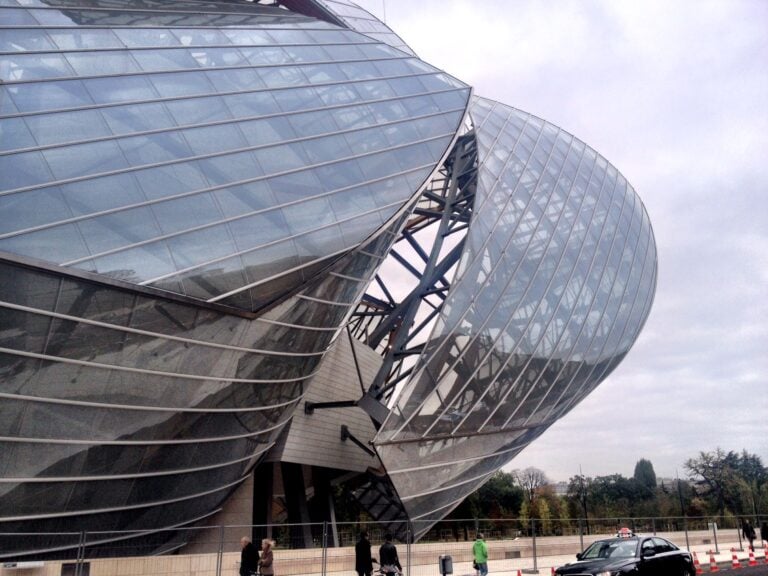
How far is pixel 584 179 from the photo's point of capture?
37.0m

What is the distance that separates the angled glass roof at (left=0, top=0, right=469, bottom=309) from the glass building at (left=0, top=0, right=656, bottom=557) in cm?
7

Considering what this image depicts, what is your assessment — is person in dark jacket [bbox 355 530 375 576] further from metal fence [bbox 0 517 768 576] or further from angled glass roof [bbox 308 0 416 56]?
angled glass roof [bbox 308 0 416 56]

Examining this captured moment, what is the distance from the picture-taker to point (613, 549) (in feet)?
51.1

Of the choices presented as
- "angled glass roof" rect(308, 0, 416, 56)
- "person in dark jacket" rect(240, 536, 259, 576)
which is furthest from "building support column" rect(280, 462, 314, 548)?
"angled glass roof" rect(308, 0, 416, 56)

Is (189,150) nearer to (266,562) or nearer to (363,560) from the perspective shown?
(266,562)

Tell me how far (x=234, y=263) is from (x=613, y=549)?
10.9 meters

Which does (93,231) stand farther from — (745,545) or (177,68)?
(745,545)

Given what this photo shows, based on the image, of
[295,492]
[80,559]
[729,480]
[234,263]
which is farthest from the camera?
[729,480]

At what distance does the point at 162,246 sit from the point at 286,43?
12606 mm

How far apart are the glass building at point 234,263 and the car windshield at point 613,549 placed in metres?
9.49

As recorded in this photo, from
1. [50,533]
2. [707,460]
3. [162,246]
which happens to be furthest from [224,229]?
[707,460]

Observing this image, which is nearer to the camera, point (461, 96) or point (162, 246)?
point (162, 246)

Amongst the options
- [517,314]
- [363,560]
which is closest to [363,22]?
[517,314]

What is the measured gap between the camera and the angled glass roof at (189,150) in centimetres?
1566
